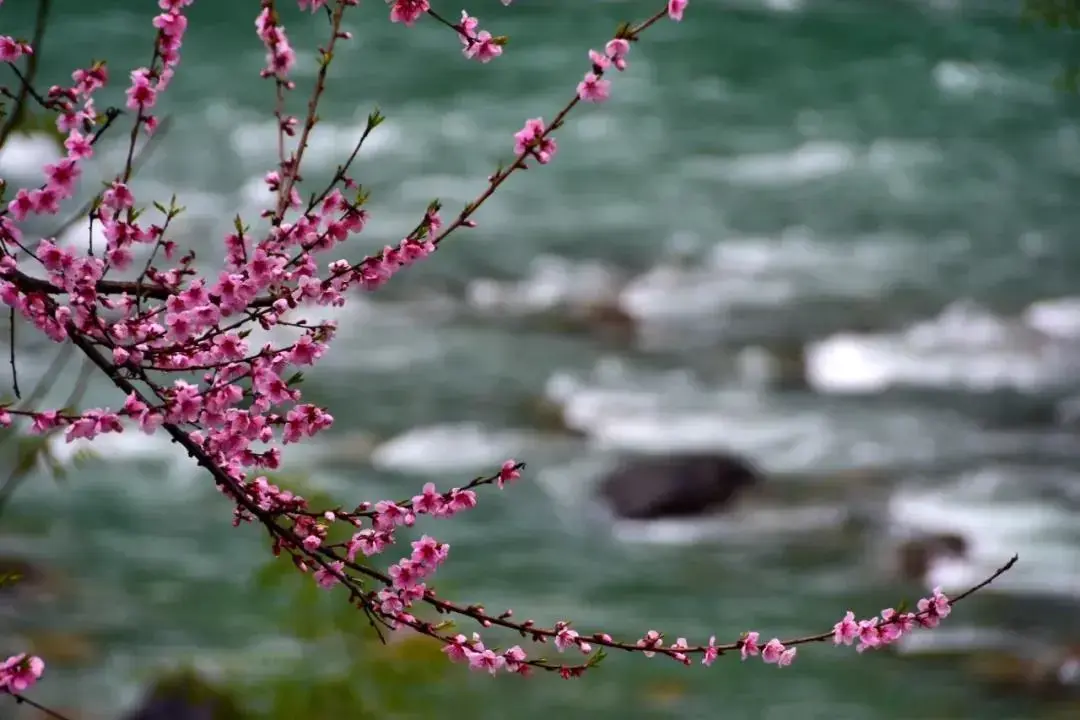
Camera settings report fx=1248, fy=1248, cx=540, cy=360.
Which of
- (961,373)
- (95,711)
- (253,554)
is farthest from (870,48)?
(95,711)

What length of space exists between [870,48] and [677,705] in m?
1.29

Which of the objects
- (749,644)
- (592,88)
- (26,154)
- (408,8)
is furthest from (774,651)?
(26,154)

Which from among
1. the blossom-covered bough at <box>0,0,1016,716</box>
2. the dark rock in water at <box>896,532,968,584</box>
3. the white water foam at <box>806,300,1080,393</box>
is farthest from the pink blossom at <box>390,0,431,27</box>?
the dark rock in water at <box>896,532,968,584</box>

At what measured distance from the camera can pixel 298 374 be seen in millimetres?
979

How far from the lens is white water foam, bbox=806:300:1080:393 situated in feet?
7.83

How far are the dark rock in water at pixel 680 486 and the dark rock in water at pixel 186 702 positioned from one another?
0.82 metres

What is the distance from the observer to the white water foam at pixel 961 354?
7.83 feet

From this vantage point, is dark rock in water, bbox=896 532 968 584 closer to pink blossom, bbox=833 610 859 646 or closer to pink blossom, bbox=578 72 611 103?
pink blossom, bbox=833 610 859 646

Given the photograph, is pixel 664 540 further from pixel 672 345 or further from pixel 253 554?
pixel 253 554

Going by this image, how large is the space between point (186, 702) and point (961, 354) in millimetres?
1615

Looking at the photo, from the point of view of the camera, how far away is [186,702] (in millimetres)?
2309

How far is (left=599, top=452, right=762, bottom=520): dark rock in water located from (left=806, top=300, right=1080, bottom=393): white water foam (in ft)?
0.78

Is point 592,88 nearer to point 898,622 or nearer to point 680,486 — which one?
point 898,622

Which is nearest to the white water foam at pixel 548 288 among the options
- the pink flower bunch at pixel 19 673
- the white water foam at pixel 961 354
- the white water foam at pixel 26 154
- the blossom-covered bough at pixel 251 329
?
the white water foam at pixel 961 354
